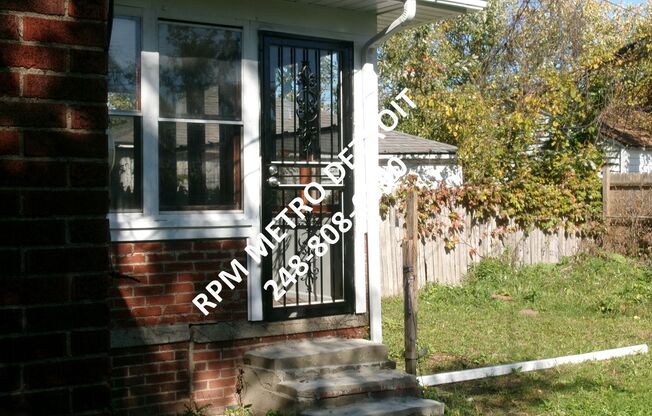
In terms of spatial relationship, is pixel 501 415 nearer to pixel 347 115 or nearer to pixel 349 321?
pixel 349 321

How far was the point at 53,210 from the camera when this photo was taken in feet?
7.41

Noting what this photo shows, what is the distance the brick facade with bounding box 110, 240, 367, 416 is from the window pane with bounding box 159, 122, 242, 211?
1.19 feet

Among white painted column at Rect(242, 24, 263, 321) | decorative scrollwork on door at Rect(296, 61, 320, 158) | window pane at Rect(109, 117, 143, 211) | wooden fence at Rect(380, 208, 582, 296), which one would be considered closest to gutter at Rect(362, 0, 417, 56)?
decorative scrollwork on door at Rect(296, 61, 320, 158)

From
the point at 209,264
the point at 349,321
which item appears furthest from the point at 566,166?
the point at 209,264

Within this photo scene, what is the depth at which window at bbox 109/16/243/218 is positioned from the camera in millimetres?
6090

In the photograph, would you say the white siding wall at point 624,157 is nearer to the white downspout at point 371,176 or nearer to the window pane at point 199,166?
the white downspout at point 371,176

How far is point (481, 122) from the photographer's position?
16766mm

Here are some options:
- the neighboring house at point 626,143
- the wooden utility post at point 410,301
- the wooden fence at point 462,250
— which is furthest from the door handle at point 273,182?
the neighboring house at point 626,143

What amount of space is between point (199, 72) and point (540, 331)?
19.3 feet

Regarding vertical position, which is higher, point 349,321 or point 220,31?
point 220,31

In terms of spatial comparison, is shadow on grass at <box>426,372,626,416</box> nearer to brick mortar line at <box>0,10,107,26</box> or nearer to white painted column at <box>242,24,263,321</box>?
white painted column at <box>242,24,263,321</box>

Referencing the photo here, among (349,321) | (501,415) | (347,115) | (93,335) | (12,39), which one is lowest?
(501,415)

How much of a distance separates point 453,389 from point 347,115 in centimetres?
268

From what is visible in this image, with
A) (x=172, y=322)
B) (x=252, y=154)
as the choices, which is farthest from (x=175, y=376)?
(x=252, y=154)
